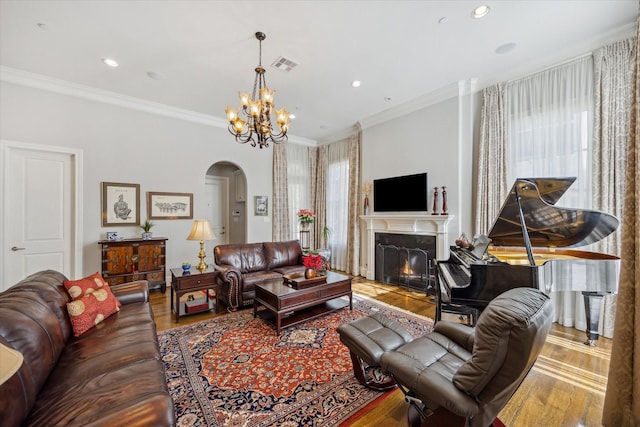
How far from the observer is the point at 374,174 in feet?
17.3

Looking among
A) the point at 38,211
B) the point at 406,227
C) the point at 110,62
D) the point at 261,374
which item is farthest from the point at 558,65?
the point at 38,211

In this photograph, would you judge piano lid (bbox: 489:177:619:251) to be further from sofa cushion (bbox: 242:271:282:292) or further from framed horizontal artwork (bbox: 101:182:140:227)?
framed horizontal artwork (bbox: 101:182:140:227)

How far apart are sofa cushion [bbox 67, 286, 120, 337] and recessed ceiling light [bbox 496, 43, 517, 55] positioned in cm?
495

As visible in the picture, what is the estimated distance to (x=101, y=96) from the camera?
4.14 metres

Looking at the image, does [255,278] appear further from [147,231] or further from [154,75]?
[154,75]

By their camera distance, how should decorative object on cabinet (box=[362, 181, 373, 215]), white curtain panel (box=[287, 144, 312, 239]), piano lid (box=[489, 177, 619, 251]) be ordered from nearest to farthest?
1. piano lid (box=[489, 177, 619, 251])
2. decorative object on cabinet (box=[362, 181, 373, 215])
3. white curtain panel (box=[287, 144, 312, 239])

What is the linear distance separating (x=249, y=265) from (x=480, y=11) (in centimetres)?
429

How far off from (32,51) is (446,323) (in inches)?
214

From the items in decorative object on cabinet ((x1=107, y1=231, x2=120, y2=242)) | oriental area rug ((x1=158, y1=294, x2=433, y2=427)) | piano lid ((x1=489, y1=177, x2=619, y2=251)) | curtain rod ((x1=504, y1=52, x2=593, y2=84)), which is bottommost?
oriental area rug ((x1=158, y1=294, x2=433, y2=427))

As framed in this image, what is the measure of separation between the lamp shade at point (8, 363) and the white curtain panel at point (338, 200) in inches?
218

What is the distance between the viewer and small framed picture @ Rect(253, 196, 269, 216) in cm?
593

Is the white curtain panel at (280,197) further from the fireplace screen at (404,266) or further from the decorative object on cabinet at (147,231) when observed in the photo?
the decorative object on cabinet at (147,231)

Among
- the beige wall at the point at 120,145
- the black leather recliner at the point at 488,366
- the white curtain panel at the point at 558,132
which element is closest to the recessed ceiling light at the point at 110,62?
the beige wall at the point at 120,145

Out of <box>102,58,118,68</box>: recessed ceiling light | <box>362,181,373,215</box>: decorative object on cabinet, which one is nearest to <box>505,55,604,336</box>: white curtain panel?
<box>362,181,373,215</box>: decorative object on cabinet
